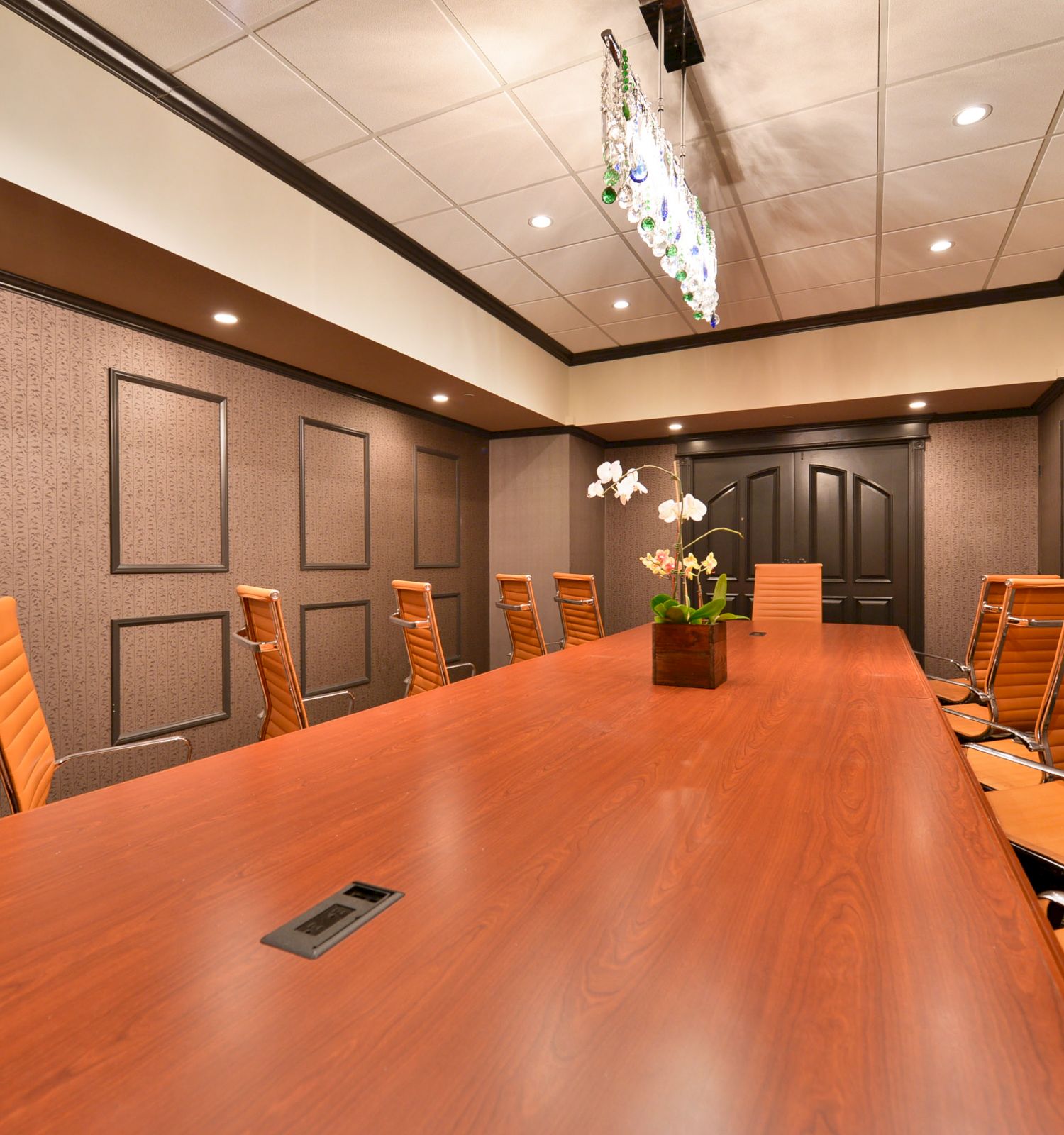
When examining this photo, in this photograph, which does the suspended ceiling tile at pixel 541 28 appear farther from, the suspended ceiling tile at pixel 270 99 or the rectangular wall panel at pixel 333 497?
the rectangular wall panel at pixel 333 497

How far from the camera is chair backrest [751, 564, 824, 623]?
14.2 feet

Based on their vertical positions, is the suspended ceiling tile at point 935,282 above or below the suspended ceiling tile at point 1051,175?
above

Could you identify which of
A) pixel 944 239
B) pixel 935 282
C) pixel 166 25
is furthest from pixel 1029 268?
pixel 166 25

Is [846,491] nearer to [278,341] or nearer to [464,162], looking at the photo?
[464,162]

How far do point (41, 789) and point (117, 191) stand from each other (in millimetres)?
1995

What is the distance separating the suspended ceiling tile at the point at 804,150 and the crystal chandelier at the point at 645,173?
12.7 inches

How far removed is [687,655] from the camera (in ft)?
6.19

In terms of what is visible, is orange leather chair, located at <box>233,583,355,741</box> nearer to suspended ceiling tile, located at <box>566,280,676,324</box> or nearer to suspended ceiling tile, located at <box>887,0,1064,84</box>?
suspended ceiling tile, located at <box>887,0,1064,84</box>

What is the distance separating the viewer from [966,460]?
532 cm

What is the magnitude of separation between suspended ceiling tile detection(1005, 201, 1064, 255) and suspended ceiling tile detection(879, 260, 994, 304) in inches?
8.7

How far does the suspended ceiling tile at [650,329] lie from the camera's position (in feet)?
16.6

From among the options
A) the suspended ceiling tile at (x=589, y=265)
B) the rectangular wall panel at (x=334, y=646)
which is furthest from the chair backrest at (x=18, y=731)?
the suspended ceiling tile at (x=589, y=265)

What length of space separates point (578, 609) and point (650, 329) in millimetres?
2505

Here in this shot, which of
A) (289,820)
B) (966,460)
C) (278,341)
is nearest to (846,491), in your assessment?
(966,460)
